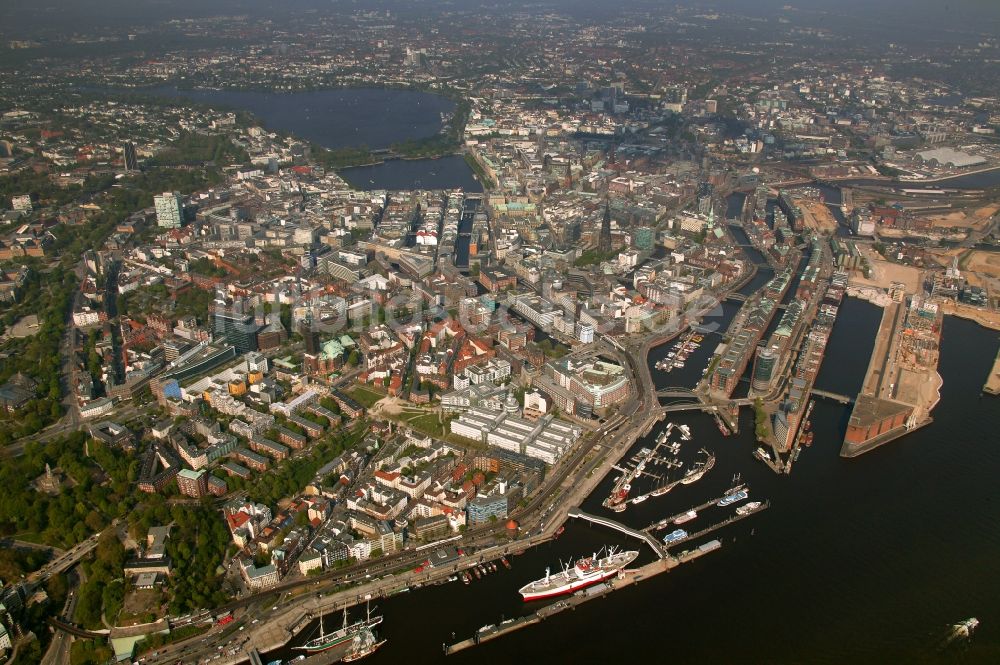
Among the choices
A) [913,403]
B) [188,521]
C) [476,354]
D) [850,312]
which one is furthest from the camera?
[850,312]

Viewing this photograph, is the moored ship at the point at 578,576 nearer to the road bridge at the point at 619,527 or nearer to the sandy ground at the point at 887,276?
the road bridge at the point at 619,527

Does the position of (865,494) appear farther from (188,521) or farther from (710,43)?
(710,43)

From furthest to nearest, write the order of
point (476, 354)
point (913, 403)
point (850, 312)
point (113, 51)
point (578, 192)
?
point (113, 51) → point (578, 192) → point (850, 312) → point (476, 354) → point (913, 403)

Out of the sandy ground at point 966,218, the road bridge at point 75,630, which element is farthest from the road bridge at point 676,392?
the sandy ground at point 966,218

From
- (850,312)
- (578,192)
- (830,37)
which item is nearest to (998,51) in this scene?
(830,37)

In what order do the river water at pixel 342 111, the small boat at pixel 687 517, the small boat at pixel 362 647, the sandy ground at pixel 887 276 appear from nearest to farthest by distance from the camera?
1. the small boat at pixel 362 647
2. the small boat at pixel 687 517
3. the sandy ground at pixel 887 276
4. the river water at pixel 342 111

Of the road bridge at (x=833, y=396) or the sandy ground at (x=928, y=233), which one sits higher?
the sandy ground at (x=928, y=233)
